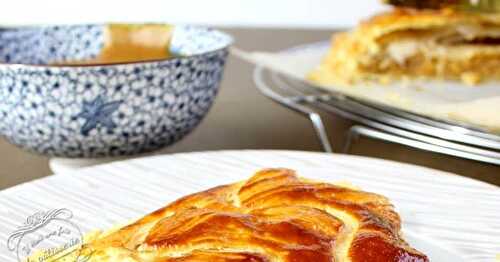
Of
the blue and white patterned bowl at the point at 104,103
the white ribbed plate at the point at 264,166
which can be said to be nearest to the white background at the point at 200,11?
the blue and white patterned bowl at the point at 104,103

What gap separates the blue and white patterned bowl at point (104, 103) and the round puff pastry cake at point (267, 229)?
317 mm

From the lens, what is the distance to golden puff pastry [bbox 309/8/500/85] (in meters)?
2.18

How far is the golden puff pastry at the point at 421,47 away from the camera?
2180 mm

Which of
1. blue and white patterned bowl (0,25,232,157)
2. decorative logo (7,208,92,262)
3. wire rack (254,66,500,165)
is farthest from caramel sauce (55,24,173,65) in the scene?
decorative logo (7,208,92,262)

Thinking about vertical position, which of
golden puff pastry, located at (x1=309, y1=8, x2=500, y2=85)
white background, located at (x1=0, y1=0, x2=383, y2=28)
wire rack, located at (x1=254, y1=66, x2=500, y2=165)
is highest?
golden puff pastry, located at (x1=309, y1=8, x2=500, y2=85)

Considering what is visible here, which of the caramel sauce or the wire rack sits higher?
the caramel sauce

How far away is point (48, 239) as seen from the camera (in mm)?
842

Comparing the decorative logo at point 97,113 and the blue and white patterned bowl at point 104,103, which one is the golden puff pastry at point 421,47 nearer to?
the blue and white patterned bowl at point 104,103

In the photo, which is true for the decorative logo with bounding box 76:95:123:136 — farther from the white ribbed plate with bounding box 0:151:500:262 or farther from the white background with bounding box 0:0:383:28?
the white background with bounding box 0:0:383:28

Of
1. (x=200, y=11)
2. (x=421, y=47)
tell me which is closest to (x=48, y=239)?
(x=421, y=47)

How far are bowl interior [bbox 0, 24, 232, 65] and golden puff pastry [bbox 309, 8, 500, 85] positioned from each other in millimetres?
724

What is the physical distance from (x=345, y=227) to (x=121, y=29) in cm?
78

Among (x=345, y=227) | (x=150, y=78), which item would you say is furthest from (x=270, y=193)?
(x=150, y=78)

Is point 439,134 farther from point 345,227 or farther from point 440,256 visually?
point 345,227
